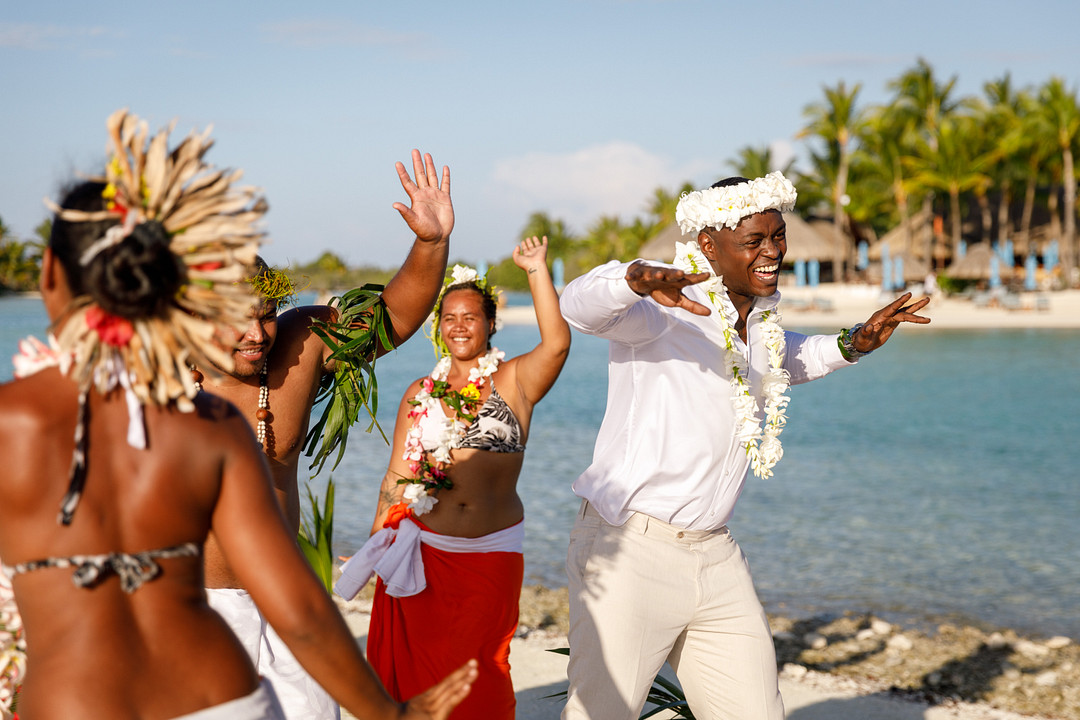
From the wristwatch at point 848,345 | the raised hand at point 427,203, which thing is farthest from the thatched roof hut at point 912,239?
the raised hand at point 427,203

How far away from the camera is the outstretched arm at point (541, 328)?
4.04 meters

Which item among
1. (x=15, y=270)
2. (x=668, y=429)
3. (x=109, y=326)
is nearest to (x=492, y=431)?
(x=668, y=429)

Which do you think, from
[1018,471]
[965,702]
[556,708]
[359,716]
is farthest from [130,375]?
[1018,471]

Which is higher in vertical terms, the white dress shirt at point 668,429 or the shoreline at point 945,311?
the white dress shirt at point 668,429

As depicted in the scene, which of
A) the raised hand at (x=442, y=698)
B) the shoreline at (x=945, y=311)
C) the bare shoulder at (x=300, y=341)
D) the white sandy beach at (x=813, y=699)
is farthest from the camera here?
the shoreline at (x=945, y=311)

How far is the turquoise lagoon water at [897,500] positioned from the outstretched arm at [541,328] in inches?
169

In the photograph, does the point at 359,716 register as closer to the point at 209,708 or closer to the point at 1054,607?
the point at 209,708

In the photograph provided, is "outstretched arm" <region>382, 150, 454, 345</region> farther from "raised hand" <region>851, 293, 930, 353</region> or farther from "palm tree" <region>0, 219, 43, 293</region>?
"palm tree" <region>0, 219, 43, 293</region>

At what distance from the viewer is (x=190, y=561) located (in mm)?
1811

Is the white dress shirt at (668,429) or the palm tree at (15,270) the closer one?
the white dress shirt at (668,429)

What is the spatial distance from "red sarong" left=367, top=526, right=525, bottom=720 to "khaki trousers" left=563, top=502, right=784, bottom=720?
49.9 inches

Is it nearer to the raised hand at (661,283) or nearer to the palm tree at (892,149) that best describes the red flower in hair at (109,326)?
the raised hand at (661,283)

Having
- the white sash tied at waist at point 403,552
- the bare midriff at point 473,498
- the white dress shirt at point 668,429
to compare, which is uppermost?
the white dress shirt at point 668,429

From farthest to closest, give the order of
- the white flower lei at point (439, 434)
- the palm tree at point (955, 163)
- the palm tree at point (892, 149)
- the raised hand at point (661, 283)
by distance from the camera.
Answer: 1. the palm tree at point (892, 149)
2. the palm tree at point (955, 163)
3. the white flower lei at point (439, 434)
4. the raised hand at point (661, 283)
